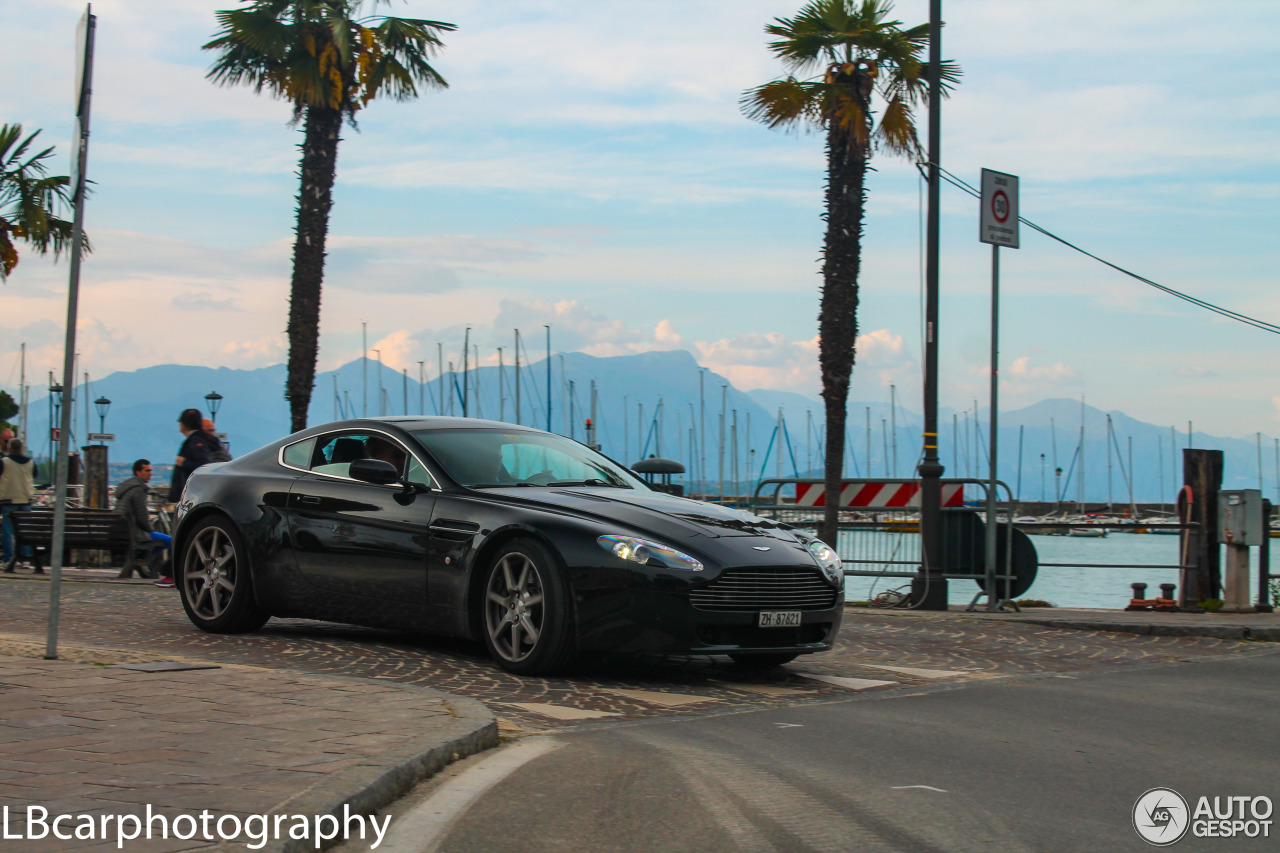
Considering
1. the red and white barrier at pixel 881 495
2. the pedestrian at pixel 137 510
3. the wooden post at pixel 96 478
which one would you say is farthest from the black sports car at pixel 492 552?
the wooden post at pixel 96 478

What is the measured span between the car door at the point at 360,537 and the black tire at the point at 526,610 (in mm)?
569

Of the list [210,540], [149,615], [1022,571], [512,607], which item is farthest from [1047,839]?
[1022,571]

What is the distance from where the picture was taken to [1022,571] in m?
14.0

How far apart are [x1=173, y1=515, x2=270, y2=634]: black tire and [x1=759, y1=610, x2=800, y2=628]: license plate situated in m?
3.77

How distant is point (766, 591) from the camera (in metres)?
7.50

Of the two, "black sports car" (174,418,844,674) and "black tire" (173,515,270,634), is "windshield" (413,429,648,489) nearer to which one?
"black sports car" (174,418,844,674)

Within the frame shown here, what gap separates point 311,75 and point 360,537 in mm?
15413

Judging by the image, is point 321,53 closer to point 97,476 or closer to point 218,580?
point 97,476

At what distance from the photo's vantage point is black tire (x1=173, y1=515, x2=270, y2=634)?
9.27 metres

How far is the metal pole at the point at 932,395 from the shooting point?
14.3 meters

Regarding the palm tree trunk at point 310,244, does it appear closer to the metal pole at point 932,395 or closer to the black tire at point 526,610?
the metal pole at point 932,395

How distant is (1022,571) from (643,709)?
8.25 meters

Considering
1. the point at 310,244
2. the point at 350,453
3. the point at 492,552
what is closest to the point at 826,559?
the point at 492,552

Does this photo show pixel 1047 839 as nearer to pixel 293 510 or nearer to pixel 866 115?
pixel 293 510
